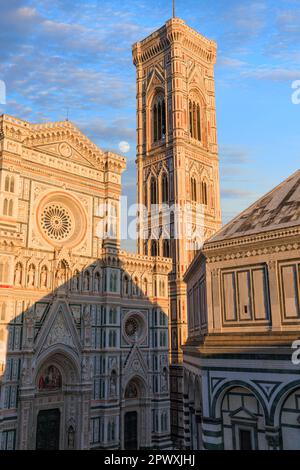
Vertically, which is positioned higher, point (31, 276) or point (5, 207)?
point (5, 207)

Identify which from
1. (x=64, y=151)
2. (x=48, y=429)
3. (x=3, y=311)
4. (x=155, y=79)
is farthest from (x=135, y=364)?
(x=155, y=79)

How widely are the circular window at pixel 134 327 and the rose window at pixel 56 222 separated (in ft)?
31.3

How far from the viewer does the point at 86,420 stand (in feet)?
107

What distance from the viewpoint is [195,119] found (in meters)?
54.5


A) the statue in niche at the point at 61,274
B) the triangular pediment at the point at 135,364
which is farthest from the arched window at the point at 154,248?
the statue in niche at the point at 61,274

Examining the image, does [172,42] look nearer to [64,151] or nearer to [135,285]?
[64,151]

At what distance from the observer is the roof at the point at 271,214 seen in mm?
16500

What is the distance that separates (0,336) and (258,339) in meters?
19.2

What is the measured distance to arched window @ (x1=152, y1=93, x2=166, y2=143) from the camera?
53.9 meters

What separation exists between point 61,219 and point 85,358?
1144 cm

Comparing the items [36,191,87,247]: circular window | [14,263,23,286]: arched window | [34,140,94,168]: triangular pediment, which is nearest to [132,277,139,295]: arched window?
[36,191,87,247]: circular window

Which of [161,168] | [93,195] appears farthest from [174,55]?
[93,195]

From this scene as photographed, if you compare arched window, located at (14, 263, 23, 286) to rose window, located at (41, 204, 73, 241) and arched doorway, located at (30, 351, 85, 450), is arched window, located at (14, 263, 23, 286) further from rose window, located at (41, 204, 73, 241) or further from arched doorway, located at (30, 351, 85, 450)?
arched doorway, located at (30, 351, 85, 450)

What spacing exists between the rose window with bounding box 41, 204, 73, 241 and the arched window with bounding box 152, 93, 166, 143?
71.3 ft
